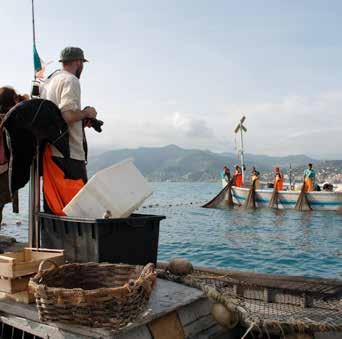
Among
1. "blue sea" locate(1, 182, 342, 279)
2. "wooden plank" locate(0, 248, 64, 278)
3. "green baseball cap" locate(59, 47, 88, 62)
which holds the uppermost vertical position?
"green baseball cap" locate(59, 47, 88, 62)

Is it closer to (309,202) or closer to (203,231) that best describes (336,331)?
(203,231)

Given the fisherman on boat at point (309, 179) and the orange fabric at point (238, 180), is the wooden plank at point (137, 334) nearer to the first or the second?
the fisherman on boat at point (309, 179)

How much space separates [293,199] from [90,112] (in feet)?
79.5

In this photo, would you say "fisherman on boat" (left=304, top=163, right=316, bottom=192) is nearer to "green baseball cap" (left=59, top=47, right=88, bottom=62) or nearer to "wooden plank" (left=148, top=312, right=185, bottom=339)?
"green baseball cap" (left=59, top=47, right=88, bottom=62)

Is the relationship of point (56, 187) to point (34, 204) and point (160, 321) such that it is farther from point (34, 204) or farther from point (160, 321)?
point (160, 321)

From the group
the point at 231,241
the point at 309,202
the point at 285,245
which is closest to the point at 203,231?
the point at 231,241

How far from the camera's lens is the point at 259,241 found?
53.0 ft

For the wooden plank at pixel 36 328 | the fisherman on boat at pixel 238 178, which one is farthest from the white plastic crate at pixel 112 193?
the fisherman on boat at pixel 238 178

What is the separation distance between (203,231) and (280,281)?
1489cm

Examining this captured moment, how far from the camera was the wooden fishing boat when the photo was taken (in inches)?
1013

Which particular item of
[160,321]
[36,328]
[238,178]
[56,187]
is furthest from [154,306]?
[238,178]

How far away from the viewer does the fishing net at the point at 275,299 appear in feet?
10.2

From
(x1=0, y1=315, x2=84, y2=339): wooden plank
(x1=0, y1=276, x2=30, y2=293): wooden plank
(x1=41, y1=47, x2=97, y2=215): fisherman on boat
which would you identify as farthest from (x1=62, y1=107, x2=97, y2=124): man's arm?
(x1=0, y1=315, x2=84, y2=339): wooden plank

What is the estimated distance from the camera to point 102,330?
2.60 meters
